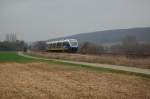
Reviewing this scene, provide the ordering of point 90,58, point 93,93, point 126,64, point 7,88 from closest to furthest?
point 93,93 → point 7,88 → point 126,64 → point 90,58

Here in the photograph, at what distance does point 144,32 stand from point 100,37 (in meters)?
34.0

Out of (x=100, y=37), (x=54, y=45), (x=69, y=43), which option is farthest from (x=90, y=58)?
(x=100, y=37)

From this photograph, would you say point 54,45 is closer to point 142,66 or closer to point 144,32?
point 142,66

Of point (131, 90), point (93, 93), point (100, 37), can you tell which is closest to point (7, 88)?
point (93, 93)

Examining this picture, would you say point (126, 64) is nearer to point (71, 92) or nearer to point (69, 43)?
point (71, 92)

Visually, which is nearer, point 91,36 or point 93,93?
point 93,93

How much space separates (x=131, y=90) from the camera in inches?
396

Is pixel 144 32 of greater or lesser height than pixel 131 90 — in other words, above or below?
above

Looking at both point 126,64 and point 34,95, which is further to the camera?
point 126,64

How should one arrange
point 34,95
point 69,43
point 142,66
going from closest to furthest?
point 34,95 < point 142,66 < point 69,43

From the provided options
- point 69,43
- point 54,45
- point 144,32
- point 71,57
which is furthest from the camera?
point 144,32

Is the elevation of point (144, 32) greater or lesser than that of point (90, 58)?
greater

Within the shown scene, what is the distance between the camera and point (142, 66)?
64.4ft

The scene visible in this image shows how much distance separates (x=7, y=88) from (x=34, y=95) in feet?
6.03
